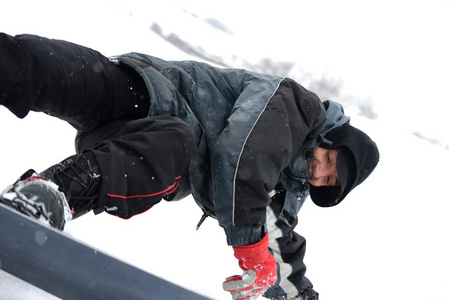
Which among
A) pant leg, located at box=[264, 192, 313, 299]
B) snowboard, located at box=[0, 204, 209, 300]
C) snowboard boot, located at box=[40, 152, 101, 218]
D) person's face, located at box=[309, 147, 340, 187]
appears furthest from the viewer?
pant leg, located at box=[264, 192, 313, 299]

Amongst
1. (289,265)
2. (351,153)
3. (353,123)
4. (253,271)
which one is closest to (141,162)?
(253,271)

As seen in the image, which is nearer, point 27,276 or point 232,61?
point 27,276

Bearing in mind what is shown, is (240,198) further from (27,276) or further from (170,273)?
(170,273)

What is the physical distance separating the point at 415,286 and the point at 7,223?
1.88 meters

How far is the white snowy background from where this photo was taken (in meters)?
1.69

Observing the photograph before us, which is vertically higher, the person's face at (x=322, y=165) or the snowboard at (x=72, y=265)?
the person's face at (x=322, y=165)

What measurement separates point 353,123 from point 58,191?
2.82 m

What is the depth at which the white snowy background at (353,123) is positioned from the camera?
1.69 m

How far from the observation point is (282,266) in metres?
1.46

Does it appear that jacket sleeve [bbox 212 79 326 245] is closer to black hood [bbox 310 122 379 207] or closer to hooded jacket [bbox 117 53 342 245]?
hooded jacket [bbox 117 53 342 245]

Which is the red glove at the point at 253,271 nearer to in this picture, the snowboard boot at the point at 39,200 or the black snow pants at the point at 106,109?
the black snow pants at the point at 106,109

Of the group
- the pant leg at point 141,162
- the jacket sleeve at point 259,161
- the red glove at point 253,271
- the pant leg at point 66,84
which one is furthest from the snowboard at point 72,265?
the red glove at point 253,271

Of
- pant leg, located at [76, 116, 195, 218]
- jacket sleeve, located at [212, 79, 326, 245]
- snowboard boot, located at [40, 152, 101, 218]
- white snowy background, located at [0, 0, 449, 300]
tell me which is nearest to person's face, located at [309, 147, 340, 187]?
jacket sleeve, located at [212, 79, 326, 245]

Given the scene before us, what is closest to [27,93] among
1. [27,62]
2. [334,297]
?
[27,62]
